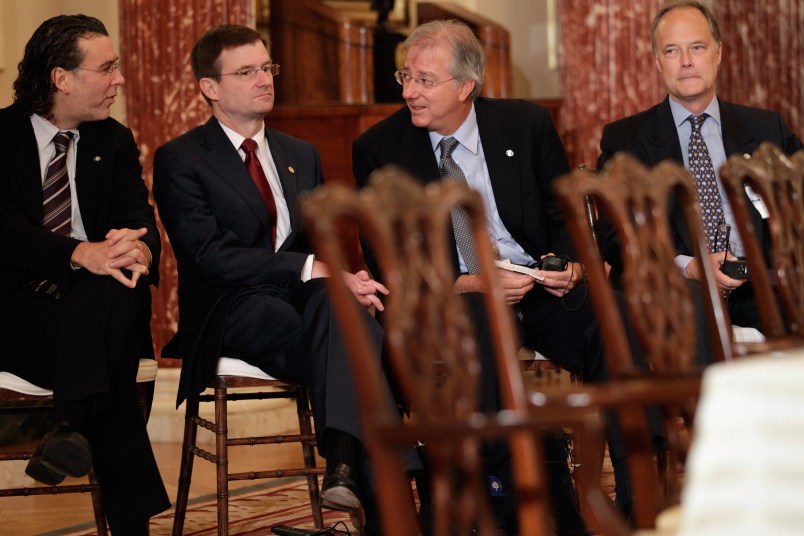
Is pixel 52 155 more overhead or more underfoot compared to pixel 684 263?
more overhead

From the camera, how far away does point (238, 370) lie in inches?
140

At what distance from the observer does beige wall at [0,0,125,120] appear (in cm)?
562

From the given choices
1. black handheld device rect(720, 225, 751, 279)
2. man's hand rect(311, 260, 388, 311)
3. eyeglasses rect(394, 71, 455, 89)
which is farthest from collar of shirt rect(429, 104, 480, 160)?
black handheld device rect(720, 225, 751, 279)

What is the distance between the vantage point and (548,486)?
3.68 m

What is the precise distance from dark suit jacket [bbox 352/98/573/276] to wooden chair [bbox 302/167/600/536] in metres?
2.05

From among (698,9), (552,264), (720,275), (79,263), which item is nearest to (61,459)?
(79,263)

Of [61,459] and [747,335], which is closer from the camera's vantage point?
[61,459]

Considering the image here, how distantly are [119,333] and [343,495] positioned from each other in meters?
0.85

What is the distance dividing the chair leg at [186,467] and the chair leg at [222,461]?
15cm

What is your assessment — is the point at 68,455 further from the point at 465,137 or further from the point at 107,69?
the point at 465,137

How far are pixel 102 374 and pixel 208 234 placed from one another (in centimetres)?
57

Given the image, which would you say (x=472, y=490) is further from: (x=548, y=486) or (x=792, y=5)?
(x=792, y=5)

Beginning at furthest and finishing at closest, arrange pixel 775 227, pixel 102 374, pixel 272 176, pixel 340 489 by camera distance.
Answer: pixel 272 176 < pixel 102 374 < pixel 340 489 < pixel 775 227

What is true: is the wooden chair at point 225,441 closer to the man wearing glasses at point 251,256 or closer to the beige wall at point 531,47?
the man wearing glasses at point 251,256
